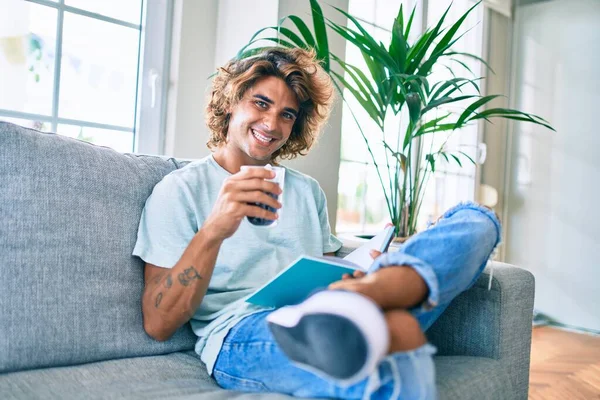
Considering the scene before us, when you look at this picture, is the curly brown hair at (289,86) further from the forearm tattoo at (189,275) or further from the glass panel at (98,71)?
the glass panel at (98,71)

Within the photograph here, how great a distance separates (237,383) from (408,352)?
16.2 inches

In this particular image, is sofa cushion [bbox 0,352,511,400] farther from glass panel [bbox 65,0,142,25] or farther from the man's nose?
glass panel [bbox 65,0,142,25]

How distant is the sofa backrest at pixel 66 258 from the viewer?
1.14m

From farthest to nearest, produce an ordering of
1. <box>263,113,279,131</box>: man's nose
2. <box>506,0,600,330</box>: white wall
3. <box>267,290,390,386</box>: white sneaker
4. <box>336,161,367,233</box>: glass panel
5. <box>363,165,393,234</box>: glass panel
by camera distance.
A: <box>506,0,600,330</box>: white wall → <box>363,165,393,234</box>: glass panel → <box>336,161,367,233</box>: glass panel → <box>263,113,279,131</box>: man's nose → <box>267,290,390,386</box>: white sneaker

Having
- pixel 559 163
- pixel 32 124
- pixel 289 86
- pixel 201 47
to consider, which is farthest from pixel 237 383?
pixel 559 163

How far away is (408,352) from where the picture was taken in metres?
0.86

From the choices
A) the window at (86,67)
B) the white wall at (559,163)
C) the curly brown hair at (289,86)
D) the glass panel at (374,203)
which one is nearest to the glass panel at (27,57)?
the window at (86,67)

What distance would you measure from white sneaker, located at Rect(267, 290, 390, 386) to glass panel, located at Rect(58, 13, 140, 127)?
5.35 ft

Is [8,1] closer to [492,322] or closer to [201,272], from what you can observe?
[201,272]

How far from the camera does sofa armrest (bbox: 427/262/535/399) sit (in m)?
1.34

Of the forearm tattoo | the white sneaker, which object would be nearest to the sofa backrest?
the forearm tattoo

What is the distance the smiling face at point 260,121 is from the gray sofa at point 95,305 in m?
0.25

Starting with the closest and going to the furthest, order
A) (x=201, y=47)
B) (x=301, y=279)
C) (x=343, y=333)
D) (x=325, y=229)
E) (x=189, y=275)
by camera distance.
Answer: (x=343, y=333), (x=301, y=279), (x=189, y=275), (x=325, y=229), (x=201, y=47)

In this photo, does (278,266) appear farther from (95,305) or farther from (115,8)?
(115,8)
